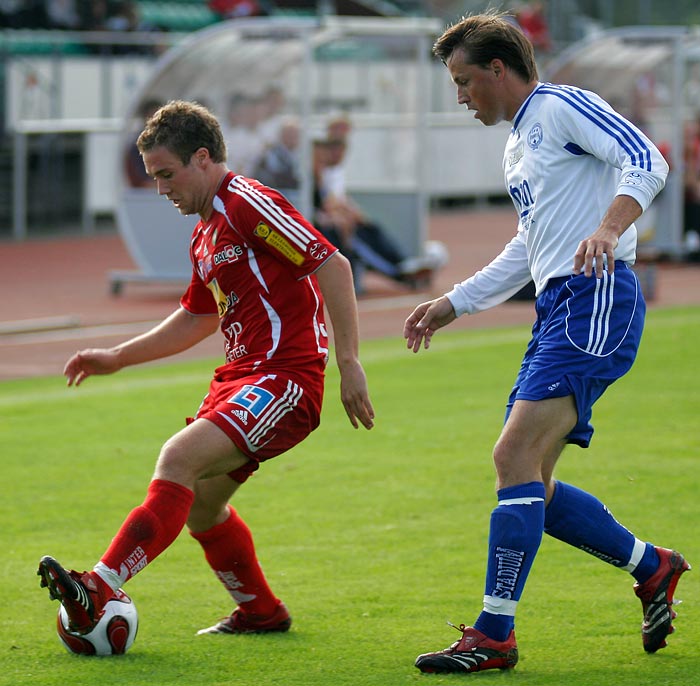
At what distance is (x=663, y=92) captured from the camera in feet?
70.9

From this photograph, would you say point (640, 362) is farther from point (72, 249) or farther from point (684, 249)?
point (72, 249)

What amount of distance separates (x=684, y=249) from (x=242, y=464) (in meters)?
15.9

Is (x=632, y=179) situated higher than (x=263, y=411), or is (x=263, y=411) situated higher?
(x=632, y=179)

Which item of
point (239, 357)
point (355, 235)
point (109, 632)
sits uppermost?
point (239, 357)

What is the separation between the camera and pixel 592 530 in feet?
15.5

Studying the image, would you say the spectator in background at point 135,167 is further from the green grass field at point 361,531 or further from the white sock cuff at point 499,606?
the white sock cuff at point 499,606

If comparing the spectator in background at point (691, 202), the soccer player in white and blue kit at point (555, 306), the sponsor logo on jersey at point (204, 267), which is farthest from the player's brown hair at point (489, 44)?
the spectator in background at point (691, 202)

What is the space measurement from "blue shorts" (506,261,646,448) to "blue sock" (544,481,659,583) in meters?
0.27

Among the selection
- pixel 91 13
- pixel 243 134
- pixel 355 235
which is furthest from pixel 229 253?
pixel 91 13

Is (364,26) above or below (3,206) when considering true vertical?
above

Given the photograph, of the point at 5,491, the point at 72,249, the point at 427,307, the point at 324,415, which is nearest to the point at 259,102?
the point at 72,249

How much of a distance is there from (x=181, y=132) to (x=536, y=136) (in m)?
1.16

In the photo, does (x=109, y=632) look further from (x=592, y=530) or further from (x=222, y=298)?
(x=592, y=530)

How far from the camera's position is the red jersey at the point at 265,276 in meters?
4.75
